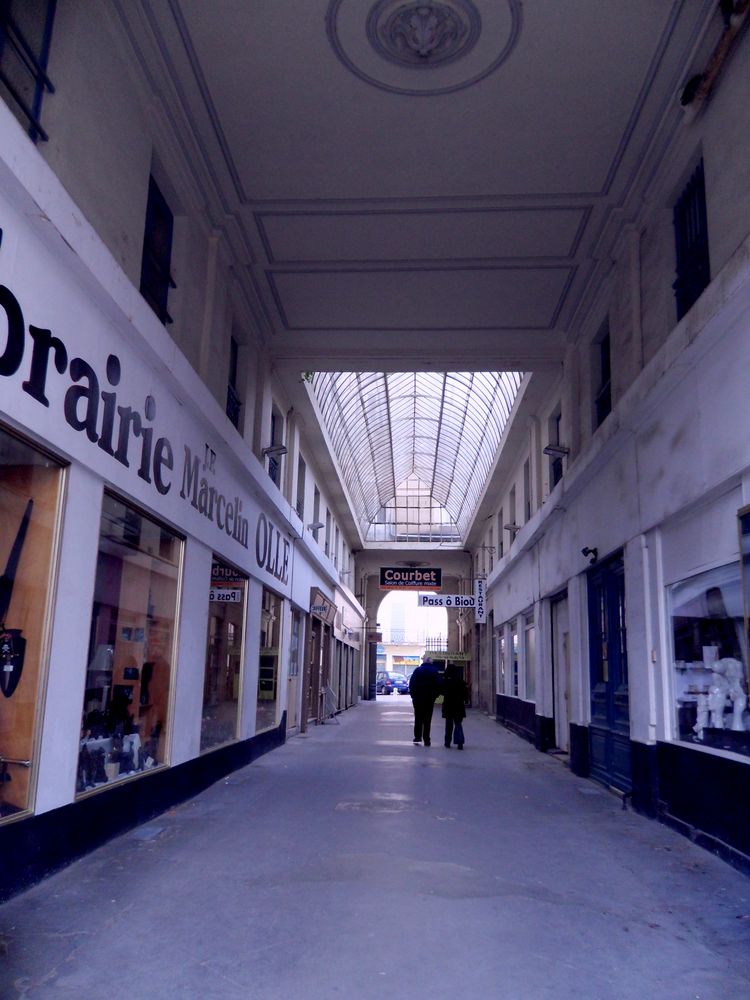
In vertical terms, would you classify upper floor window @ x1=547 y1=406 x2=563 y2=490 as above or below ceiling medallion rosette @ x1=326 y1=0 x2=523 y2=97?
below

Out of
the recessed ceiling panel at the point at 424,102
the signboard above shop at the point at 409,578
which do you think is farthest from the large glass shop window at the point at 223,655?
the signboard above shop at the point at 409,578

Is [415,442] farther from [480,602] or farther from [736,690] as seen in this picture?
[736,690]

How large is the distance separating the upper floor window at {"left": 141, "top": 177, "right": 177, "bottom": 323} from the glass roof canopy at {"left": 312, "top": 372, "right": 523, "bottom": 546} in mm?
7019

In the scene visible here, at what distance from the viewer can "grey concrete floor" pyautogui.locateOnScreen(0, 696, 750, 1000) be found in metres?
3.56

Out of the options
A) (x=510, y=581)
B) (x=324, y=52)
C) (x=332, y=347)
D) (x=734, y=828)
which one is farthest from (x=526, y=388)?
(x=734, y=828)

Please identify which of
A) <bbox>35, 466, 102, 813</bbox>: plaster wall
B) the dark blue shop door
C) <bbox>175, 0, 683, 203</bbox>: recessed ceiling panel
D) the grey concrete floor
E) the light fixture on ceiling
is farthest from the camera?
the light fixture on ceiling

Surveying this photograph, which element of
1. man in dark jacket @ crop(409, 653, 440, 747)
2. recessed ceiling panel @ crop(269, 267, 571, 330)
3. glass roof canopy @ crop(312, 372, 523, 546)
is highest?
glass roof canopy @ crop(312, 372, 523, 546)

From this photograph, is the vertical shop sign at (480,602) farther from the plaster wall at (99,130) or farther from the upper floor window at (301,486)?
the plaster wall at (99,130)

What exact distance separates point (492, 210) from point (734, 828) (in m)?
6.30

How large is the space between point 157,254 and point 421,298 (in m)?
3.85

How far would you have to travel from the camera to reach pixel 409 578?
2670cm

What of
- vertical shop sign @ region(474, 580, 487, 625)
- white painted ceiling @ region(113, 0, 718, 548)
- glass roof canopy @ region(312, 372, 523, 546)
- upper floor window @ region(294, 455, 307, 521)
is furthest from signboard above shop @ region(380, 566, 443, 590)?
white painted ceiling @ region(113, 0, 718, 548)

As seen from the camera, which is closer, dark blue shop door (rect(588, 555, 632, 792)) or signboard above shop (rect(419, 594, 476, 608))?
dark blue shop door (rect(588, 555, 632, 792))

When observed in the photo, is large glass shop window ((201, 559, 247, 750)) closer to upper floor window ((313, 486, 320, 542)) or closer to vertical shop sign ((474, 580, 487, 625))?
upper floor window ((313, 486, 320, 542))
